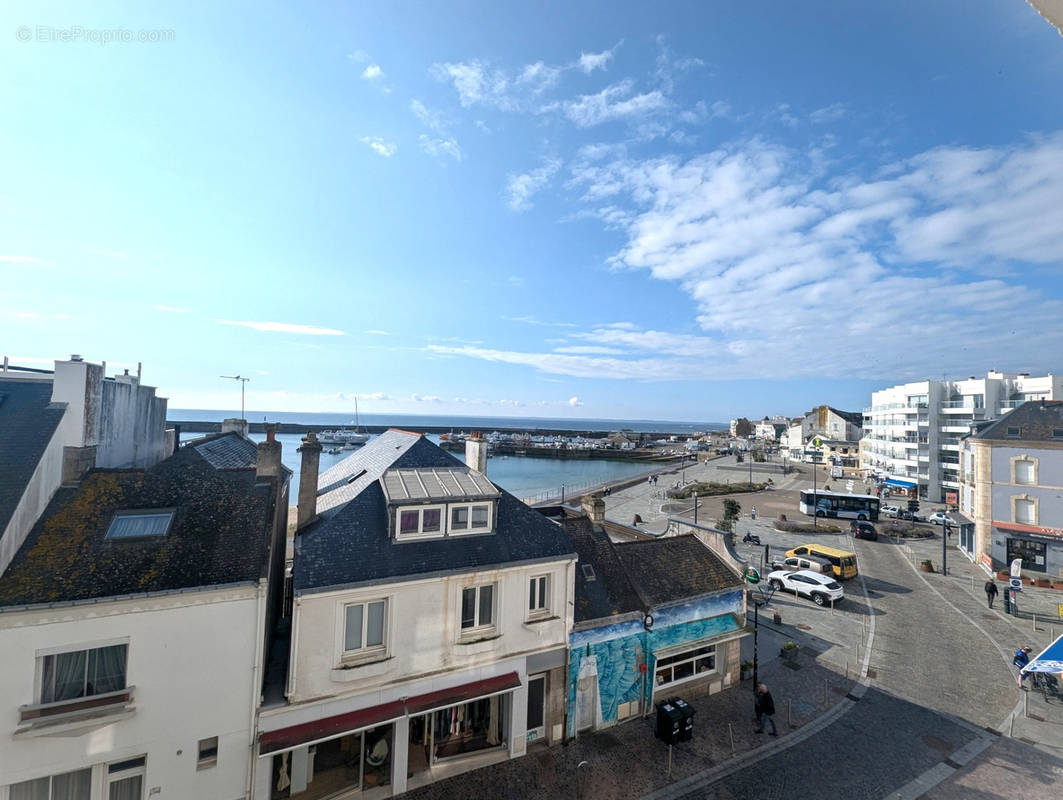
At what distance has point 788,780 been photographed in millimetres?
13297

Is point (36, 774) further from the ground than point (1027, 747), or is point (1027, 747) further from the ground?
point (36, 774)

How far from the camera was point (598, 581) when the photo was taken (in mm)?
16547

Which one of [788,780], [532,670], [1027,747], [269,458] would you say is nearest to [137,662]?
[269,458]

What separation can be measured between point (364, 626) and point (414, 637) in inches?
55.0

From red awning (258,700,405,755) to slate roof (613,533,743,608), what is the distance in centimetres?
875

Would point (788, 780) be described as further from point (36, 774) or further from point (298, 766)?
point (36, 774)

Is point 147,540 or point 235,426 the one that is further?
point 235,426

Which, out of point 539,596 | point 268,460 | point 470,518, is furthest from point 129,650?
point 539,596

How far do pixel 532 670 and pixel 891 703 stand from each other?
44.5 feet

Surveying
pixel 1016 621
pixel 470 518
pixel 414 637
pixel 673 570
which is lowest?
pixel 1016 621

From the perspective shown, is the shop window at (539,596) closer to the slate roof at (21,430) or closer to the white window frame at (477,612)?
the white window frame at (477,612)

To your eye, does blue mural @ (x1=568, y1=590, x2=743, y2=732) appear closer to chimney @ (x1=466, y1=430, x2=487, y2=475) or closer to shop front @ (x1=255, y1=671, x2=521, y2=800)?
shop front @ (x1=255, y1=671, x2=521, y2=800)

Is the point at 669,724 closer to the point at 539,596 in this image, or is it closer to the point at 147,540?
the point at 539,596

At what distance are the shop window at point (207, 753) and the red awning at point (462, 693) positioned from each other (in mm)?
4445
